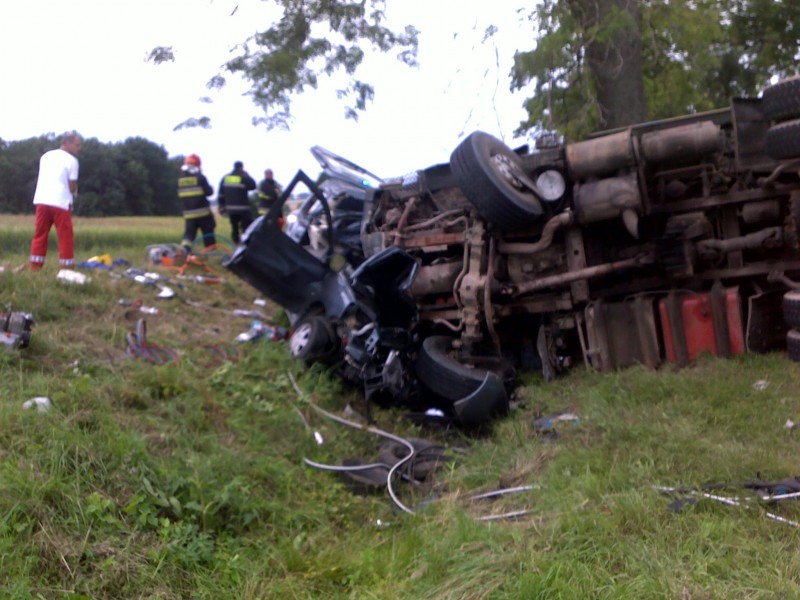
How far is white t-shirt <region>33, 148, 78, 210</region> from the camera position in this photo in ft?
30.2

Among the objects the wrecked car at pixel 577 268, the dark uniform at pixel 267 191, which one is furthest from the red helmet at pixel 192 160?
the wrecked car at pixel 577 268

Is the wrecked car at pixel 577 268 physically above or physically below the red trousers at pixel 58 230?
below

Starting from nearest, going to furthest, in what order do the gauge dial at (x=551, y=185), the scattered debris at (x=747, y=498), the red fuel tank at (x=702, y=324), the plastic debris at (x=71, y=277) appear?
the scattered debris at (x=747, y=498)
the red fuel tank at (x=702, y=324)
the gauge dial at (x=551, y=185)
the plastic debris at (x=71, y=277)

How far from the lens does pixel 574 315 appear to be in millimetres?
7047

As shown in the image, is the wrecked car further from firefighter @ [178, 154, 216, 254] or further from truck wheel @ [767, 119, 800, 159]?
firefighter @ [178, 154, 216, 254]

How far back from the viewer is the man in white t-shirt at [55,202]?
9219mm

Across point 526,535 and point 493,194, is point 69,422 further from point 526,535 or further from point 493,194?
point 493,194

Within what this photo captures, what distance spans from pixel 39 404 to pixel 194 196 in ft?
26.6

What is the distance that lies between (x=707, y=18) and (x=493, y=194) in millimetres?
6428

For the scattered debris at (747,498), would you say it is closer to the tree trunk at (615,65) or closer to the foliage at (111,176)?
the tree trunk at (615,65)

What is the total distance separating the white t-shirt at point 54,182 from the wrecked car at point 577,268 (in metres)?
3.32

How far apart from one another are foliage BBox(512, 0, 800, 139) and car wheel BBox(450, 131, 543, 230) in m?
3.94

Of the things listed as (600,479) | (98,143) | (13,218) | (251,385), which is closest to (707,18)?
(251,385)

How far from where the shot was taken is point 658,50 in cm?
1192
